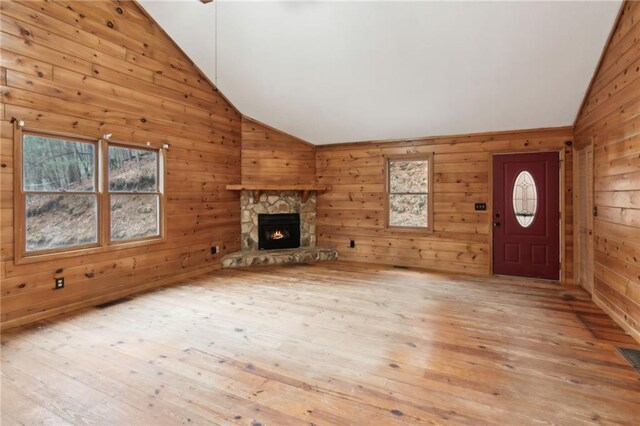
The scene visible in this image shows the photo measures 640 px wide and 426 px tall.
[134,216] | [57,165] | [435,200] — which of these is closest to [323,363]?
[134,216]

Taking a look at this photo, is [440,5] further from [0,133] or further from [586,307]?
[0,133]

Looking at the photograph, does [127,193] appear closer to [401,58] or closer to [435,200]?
[401,58]

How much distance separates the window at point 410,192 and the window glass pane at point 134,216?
3.92 m

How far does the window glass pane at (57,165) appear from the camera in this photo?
10.7 ft

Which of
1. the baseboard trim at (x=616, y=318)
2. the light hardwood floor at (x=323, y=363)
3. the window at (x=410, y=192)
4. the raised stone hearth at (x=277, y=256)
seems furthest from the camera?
the window at (x=410, y=192)

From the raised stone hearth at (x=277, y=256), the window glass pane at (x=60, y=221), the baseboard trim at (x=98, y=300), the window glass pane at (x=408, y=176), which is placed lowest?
the baseboard trim at (x=98, y=300)

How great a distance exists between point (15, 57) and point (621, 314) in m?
6.30

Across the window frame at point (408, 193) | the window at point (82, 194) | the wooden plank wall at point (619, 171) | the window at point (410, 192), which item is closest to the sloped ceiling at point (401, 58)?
the wooden plank wall at point (619, 171)

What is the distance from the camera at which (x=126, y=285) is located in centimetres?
417

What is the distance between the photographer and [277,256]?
5898 mm

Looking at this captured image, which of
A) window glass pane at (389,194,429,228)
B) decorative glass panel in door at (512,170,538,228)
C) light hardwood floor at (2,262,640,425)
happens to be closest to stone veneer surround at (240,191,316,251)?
window glass pane at (389,194,429,228)

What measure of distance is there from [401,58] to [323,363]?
3.51 meters

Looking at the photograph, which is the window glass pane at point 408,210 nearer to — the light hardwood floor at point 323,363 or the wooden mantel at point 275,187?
the wooden mantel at point 275,187

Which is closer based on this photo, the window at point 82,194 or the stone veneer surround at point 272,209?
the window at point 82,194
